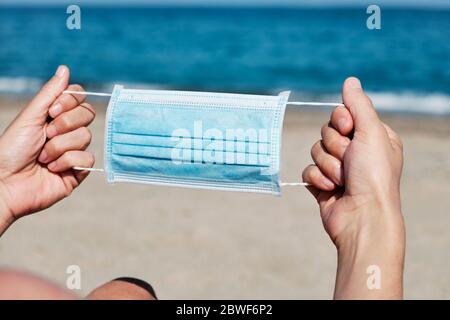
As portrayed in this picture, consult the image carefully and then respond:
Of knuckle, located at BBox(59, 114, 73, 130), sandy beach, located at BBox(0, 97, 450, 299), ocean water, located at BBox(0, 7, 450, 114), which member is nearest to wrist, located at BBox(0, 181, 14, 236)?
knuckle, located at BBox(59, 114, 73, 130)

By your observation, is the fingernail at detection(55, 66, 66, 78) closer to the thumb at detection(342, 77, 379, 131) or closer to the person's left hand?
the person's left hand

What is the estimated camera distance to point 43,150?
227cm

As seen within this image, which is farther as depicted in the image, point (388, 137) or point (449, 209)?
point (449, 209)

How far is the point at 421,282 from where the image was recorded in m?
4.20

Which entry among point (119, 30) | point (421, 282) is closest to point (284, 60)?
point (119, 30)

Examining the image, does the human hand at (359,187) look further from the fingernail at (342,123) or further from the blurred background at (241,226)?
the blurred background at (241,226)

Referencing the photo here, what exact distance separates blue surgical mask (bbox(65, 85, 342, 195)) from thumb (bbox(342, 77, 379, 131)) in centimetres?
23

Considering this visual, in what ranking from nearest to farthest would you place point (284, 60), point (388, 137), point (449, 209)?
point (388, 137) → point (449, 209) → point (284, 60)

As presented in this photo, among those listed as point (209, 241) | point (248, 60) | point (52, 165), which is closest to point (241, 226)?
point (209, 241)

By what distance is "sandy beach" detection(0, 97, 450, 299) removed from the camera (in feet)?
13.7

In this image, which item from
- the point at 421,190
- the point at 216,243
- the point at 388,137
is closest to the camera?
the point at 388,137

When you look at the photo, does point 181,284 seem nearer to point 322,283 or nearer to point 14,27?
point 322,283

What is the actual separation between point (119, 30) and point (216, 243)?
27.8 meters
